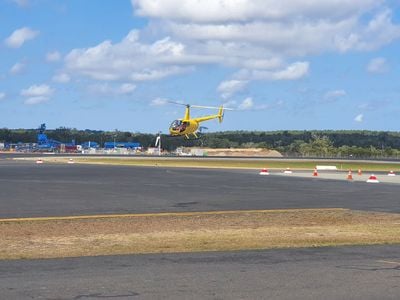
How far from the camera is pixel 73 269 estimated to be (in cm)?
1009

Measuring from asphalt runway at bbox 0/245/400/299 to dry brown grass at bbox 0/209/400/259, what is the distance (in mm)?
1313

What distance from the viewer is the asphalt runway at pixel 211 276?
27.4 feet

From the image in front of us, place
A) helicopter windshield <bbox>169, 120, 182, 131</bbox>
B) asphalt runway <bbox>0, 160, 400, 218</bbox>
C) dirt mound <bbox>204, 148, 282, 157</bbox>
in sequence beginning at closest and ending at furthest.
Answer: asphalt runway <bbox>0, 160, 400, 218</bbox> → helicopter windshield <bbox>169, 120, 182, 131</bbox> → dirt mound <bbox>204, 148, 282, 157</bbox>

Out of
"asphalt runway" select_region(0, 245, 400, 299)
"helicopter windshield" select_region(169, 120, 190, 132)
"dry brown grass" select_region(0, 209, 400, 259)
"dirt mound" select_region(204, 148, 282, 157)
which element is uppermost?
"helicopter windshield" select_region(169, 120, 190, 132)

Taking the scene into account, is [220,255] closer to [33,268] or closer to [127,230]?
[33,268]

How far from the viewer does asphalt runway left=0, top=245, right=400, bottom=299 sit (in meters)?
8.35

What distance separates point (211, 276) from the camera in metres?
9.57

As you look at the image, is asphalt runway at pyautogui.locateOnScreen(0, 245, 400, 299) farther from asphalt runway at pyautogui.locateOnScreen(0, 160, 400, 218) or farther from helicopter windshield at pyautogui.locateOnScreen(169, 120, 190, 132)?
helicopter windshield at pyautogui.locateOnScreen(169, 120, 190, 132)

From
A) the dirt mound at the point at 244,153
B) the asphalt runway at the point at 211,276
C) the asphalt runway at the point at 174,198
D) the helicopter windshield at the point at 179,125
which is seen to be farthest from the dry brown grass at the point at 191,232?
the dirt mound at the point at 244,153

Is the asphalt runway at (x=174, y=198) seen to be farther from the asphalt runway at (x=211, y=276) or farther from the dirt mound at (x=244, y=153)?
the dirt mound at (x=244, y=153)

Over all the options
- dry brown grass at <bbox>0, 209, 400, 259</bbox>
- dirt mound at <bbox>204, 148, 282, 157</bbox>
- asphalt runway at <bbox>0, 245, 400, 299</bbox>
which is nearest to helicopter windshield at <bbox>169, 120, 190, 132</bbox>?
dirt mound at <bbox>204, 148, 282, 157</bbox>

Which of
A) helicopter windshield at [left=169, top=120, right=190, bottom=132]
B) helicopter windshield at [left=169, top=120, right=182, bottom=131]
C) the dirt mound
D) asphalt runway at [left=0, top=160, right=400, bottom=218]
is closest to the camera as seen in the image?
asphalt runway at [left=0, top=160, right=400, bottom=218]

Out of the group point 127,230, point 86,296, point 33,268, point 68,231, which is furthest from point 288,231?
point 86,296

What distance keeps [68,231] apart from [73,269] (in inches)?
240
